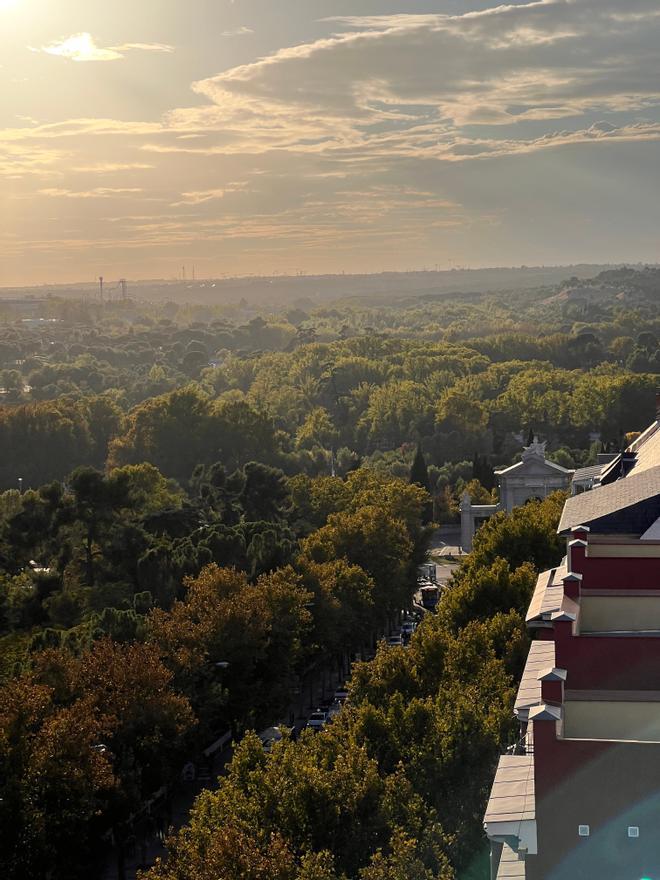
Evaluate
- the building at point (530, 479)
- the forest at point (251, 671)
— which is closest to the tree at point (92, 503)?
the forest at point (251, 671)

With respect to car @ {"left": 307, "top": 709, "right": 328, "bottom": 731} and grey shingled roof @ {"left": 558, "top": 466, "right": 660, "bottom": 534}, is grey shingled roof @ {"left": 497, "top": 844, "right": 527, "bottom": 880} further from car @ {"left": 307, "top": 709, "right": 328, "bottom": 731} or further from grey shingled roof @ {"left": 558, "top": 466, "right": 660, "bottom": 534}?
car @ {"left": 307, "top": 709, "right": 328, "bottom": 731}

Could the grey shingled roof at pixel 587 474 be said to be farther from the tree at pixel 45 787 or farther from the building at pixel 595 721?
the building at pixel 595 721

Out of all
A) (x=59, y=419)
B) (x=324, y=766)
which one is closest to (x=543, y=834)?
(x=324, y=766)

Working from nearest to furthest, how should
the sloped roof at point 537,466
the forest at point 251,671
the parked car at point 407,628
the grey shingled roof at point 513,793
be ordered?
the grey shingled roof at point 513,793 → the forest at point 251,671 → the parked car at point 407,628 → the sloped roof at point 537,466

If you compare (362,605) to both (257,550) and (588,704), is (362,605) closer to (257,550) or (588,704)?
(257,550)

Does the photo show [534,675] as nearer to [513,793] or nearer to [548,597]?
[548,597]

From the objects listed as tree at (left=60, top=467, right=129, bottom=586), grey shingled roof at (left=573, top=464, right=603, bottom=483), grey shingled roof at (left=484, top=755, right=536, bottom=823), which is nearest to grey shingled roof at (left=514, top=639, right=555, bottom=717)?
grey shingled roof at (left=484, top=755, right=536, bottom=823)

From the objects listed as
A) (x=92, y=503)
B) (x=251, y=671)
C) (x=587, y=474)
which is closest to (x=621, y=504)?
(x=251, y=671)
